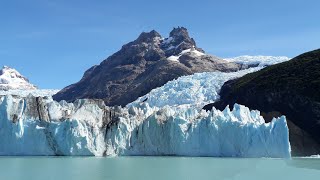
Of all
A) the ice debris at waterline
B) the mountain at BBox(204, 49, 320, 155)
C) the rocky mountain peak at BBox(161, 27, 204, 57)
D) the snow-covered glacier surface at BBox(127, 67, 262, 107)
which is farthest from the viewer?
the rocky mountain peak at BBox(161, 27, 204, 57)

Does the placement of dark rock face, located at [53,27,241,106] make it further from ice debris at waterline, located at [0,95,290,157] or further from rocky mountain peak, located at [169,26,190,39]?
ice debris at waterline, located at [0,95,290,157]

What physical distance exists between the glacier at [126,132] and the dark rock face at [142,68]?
6223 centimetres

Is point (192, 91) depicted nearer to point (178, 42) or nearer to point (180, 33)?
point (178, 42)

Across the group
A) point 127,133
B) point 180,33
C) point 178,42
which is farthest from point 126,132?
point 180,33

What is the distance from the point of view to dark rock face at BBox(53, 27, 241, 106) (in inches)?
4272

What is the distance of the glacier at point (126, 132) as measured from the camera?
123ft

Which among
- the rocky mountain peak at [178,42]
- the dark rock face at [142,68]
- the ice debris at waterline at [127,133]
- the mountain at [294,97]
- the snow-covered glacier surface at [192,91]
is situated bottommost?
the ice debris at waterline at [127,133]

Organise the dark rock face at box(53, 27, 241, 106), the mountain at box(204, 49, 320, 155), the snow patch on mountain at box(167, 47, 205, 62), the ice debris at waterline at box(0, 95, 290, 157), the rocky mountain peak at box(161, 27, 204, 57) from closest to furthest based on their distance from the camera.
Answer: the ice debris at waterline at box(0, 95, 290, 157), the mountain at box(204, 49, 320, 155), the dark rock face at box(53, 27, 241, 106), the snow patch on mountain at box(167, 47, 205, 62), the rocky mountain peak at box(161, 27, 204, 57)

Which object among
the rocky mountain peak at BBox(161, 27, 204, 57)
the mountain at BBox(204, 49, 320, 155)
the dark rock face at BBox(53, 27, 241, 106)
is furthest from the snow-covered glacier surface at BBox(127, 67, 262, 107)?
the rocky mountain peak at BBox(161, 27, 204, 57)

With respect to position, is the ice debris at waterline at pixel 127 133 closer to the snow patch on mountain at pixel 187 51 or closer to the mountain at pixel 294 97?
the mountain at pixel 294 97

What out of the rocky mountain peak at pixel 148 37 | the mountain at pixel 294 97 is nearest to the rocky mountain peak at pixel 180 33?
the rocky mountain peak at pixel 148 37

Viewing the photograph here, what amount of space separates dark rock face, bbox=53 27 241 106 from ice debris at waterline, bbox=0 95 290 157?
62.3 meters

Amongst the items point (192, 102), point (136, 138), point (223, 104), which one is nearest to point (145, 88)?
point (192, 102)

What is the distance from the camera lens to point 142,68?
422 ft
